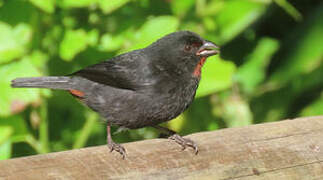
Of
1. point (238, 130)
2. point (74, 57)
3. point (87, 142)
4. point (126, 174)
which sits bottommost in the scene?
point (126, 174)

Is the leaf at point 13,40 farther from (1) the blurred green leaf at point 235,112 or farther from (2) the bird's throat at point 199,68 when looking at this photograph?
(1) the blurred green leaf at point 235,112

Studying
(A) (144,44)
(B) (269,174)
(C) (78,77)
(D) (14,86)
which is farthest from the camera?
(A) (144,44)

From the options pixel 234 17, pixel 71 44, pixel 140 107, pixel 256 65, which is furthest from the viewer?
pixel 256 65

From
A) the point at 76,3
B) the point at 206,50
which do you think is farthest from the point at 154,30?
the point at 76,3

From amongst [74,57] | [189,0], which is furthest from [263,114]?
[74,57]

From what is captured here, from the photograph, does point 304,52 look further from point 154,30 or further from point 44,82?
point 44,82

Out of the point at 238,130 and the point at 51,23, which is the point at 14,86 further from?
the point at 238,130

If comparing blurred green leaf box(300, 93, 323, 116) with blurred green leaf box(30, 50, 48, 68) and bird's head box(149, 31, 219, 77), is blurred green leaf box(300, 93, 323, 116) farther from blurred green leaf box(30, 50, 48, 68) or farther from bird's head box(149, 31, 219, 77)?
blurred green leaf box(30, 50, 48, 68)
